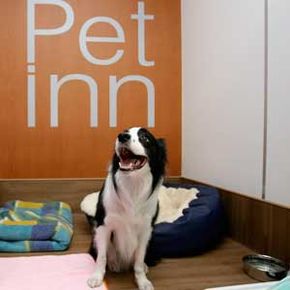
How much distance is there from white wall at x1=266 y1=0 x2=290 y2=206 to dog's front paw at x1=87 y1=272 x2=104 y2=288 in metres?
1.03

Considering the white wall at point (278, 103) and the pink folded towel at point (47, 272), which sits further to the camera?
the white wall at point (278, 103)

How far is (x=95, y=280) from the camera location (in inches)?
66.1

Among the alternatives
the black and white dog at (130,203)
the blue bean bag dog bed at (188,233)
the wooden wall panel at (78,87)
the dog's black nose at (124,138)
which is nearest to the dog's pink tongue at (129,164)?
the black and white dog at (130,203)

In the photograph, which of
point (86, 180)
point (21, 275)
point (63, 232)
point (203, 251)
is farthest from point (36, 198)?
point (203, 251)

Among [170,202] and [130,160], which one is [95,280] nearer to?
[130,160]

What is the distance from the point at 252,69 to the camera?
7.20 ft

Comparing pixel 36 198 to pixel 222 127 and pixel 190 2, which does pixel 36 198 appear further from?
pixel 190 2

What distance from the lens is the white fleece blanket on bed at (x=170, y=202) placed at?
7.98 feet

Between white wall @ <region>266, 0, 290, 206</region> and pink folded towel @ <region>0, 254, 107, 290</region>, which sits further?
white wall @ <region>266, 0, 290, 206</region>

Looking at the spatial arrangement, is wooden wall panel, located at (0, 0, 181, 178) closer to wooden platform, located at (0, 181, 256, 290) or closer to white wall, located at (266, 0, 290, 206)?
wooden platform, located at (0, 181, 256, 290)

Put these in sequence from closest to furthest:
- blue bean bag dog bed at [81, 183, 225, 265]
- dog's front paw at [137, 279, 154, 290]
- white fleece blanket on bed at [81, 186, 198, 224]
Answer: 1. dog's front paw at [137, 279, 154, 290]
2. blue bean bag dog bed at [81, 183, 225, 265]
3. white fleece blanket on bed at [81, 186, 198, 224]

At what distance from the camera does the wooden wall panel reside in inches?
124

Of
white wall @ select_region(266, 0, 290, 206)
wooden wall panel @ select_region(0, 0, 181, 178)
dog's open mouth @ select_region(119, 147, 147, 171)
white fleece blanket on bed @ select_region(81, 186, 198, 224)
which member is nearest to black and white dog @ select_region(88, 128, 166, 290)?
dog's open mouth @ select_region(119, 147, 147, 171)

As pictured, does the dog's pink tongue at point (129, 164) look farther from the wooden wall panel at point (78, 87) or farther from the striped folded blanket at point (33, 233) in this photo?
the wooden wall panel at point (78, 87)
